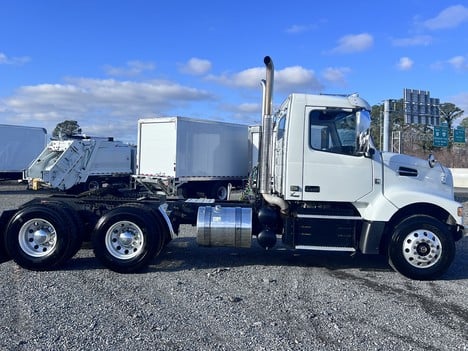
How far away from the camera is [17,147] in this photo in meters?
25.1

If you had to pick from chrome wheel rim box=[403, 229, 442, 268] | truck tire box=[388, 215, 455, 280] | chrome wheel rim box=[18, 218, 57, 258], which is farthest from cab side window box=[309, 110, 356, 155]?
chrome wheel rim box=[18, 218, 57, 258]

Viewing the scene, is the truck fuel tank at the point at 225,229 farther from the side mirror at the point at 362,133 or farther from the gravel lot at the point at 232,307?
the side mirror at the point at 362,133

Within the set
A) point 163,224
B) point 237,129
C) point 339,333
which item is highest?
point 237,129

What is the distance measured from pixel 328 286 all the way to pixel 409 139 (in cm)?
4836

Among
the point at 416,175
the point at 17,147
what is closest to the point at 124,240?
the point at 416,175

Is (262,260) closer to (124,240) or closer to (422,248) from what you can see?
(124,240)

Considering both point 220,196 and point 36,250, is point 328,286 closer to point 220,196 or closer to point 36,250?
point 36,250

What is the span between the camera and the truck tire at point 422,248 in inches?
271

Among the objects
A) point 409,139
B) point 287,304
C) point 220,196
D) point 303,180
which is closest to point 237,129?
point 220,196

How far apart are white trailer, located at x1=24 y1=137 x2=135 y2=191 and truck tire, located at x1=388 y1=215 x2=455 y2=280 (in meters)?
16.7

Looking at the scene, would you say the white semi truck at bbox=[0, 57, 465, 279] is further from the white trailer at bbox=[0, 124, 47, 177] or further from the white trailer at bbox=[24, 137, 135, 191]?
the white trailer at bbox=[0, 124, 47, 177]

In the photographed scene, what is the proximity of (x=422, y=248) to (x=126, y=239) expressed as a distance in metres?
4.71

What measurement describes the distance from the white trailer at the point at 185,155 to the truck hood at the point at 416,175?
37.2 ft

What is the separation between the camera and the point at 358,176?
23.5 feet
